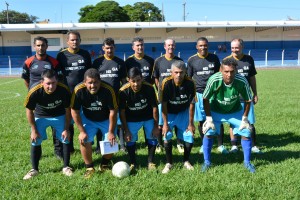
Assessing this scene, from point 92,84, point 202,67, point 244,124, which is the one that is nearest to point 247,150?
point 244,124

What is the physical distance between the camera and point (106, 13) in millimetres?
56125

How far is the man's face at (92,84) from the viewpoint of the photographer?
450 centimetres

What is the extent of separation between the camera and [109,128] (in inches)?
191

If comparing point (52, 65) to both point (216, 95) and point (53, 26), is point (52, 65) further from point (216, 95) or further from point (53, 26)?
point (53, 26)

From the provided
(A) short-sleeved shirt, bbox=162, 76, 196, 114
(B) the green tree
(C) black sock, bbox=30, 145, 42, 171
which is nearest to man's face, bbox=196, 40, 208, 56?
(A) short-sleeved shirt, bbox=162, 76, 196, 114

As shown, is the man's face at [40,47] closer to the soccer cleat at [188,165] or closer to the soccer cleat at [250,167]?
the soccer cleat at [188,165]

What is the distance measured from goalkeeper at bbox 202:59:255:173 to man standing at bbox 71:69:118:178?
146 cm

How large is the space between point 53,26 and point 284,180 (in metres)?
34.7

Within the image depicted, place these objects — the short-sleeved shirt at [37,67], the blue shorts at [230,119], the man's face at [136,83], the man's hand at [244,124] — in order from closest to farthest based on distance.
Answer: the man's face at [136,83]
the man's hand at [244,124]
the blue shorts at [230,119]
the short-sleeved shirt at [37,67]

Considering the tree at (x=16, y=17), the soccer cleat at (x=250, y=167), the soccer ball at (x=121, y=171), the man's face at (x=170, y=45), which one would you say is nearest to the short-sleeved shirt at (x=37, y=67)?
the man's face at (x=170, y=45)

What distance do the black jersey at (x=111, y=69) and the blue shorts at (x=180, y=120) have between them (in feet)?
3.80

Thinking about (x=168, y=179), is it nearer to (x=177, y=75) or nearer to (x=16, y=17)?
(x=177, y=75)

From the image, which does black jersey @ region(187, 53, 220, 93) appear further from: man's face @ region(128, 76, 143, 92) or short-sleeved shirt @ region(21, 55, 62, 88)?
short-sleeved shirt @ region(21, 55, 62, 88)

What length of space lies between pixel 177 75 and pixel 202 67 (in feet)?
4.12
